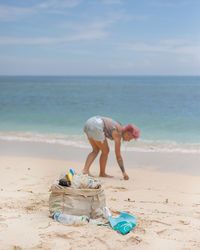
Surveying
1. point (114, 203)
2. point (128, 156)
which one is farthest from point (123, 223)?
point (128, 156)

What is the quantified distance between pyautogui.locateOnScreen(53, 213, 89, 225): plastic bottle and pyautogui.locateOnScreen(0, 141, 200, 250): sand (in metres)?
0.07

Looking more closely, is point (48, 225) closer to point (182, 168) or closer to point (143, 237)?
point (143, 237)

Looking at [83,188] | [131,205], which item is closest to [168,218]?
[131,205]

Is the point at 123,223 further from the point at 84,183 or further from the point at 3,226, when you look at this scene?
the point at 3,226

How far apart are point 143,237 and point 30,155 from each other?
17.4 ft

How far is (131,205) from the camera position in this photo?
162 inches

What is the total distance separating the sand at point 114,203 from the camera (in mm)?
2934

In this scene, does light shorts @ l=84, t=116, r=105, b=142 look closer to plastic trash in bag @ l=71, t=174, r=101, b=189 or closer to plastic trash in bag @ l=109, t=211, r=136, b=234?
plastic trash in bag @ l=71, t=174, r=101, b=189

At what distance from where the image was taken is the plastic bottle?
10.6 feet

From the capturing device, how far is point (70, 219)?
3271mm

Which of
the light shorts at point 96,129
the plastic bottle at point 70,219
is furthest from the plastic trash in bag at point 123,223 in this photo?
the light shorts at point 96,129

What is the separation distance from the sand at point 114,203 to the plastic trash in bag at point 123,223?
1.9 inches

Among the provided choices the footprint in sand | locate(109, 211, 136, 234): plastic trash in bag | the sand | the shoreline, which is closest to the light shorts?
the sand

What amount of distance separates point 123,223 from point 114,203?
0.95 meters
